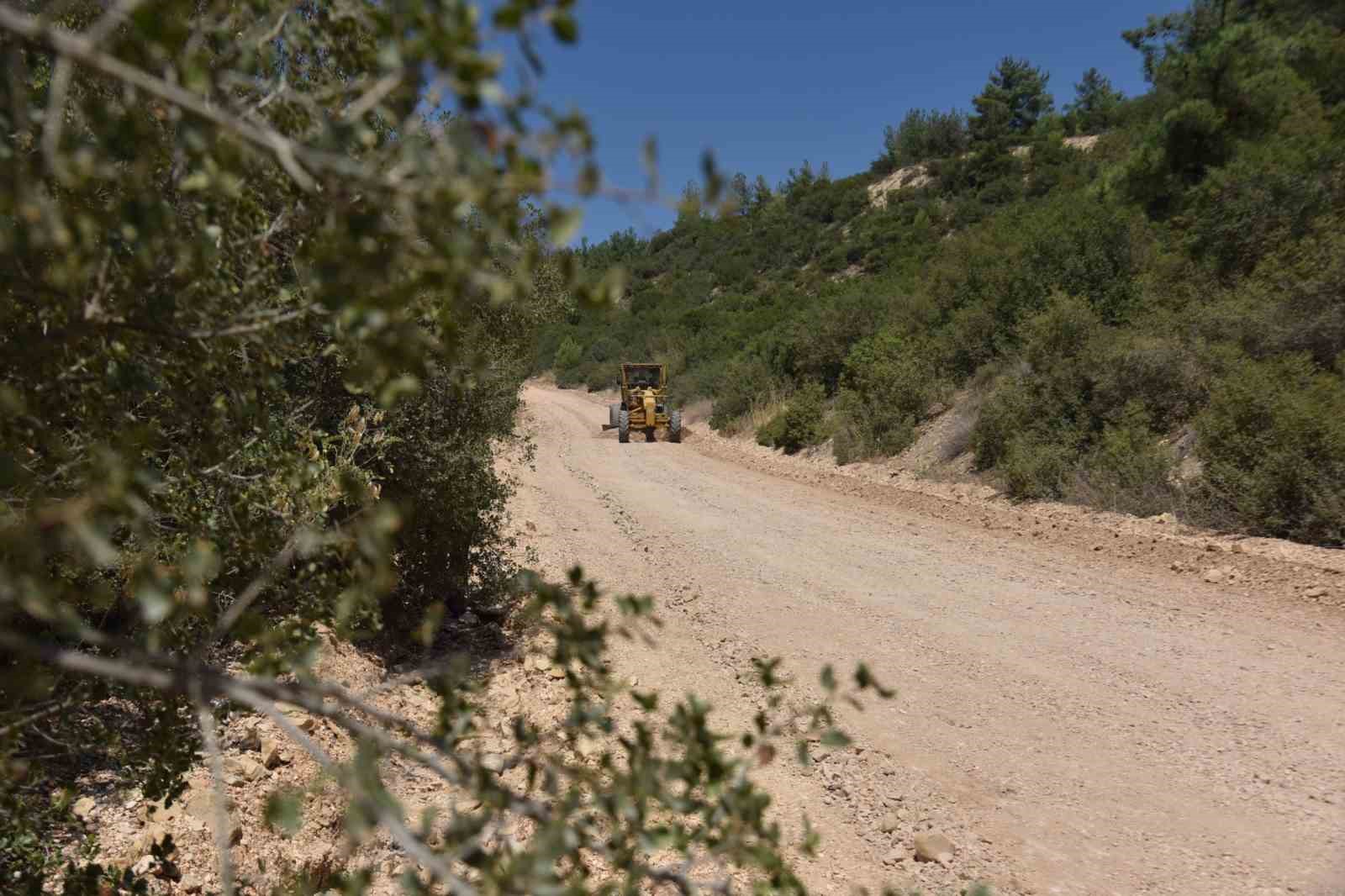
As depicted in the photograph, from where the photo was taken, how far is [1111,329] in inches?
473

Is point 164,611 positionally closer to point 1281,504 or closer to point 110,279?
point 110,279

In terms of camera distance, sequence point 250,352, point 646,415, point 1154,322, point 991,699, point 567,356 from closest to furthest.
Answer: point 250,352 → point 991,699 → point 1154,322 → point 646,415 → point 567,356

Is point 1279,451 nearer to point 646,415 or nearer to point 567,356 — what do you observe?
point 646,415

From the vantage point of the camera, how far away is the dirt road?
3785 millimetres

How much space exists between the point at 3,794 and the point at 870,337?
59.9ft

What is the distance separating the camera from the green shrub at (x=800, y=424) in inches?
668

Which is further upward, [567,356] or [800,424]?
[567,356]

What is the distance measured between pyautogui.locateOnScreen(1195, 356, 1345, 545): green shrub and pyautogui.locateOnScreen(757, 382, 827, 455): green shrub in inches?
326

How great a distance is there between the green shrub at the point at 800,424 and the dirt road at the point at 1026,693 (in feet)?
22.3

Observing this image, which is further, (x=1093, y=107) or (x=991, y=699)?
(x=1093, y=107)

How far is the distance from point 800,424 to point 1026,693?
39.2ft

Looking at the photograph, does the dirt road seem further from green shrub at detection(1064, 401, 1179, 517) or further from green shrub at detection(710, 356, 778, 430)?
green shrub at detection(710, 356, 778, 430)

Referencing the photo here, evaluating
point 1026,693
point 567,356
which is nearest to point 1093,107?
point 567,356

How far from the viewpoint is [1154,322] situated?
1166cm
